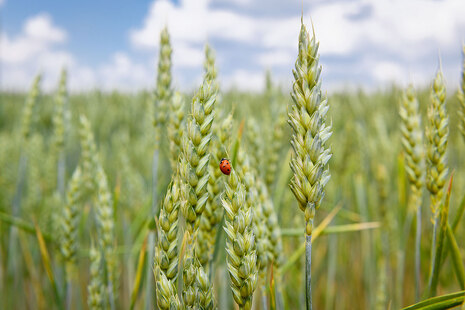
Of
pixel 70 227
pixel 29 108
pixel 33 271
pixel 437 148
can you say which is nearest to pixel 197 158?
pixel 437 148

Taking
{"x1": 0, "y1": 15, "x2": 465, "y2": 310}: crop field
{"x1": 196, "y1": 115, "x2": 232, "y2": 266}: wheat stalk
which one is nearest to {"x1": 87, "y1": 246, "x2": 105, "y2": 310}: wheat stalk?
{"x1": 0, "y1": 15, "x2": 465, "y2": 310}: crop field

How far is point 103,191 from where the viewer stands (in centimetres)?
131

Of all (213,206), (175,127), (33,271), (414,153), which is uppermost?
(175,127)

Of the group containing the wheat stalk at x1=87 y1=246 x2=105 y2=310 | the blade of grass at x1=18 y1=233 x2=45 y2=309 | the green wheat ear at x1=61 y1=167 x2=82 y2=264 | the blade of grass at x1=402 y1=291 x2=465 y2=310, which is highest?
the green wheat ear at x1=61 y1=167 x2=82 y2=264

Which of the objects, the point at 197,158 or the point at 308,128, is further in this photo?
the point at 197,158

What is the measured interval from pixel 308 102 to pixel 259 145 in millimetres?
823

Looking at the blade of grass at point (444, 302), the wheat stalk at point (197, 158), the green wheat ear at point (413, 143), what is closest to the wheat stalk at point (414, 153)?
the green wheat ear at point (413, 143)

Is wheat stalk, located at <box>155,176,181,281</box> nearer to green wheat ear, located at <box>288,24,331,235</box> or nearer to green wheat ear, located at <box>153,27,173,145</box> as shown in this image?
green wheat ear, located at <box>288,24,331,235</box>

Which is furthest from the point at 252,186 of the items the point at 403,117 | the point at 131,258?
the point at 131,258

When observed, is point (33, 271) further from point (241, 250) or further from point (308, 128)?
point (308, 128)

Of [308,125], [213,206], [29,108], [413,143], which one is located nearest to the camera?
[308,125]

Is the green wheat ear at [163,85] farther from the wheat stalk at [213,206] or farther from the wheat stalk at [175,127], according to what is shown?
the wheat stalk at [213,206]

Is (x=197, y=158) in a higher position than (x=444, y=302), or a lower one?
higher

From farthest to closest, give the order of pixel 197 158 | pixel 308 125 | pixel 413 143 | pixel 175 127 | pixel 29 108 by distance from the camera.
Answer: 1. pixel 29 108
2. pixel 413 143
3. pixel 175 127
4. pixel 197 158
5. pixel 308 125
